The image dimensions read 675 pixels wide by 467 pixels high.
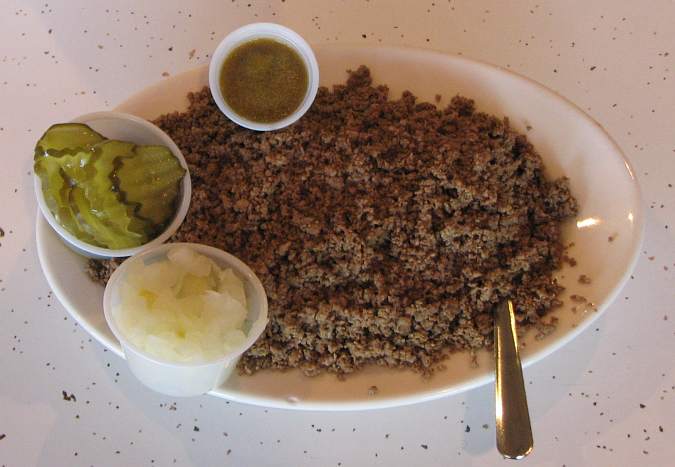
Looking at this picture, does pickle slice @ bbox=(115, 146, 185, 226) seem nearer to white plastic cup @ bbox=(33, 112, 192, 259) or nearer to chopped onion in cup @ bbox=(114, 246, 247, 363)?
white plastic cup @ bbox=(33, 112, 192, 259)

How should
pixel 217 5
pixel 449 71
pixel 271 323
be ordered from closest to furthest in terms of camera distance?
1. pixel 271 323
2. pixel 449 71
3. pixel 217 5

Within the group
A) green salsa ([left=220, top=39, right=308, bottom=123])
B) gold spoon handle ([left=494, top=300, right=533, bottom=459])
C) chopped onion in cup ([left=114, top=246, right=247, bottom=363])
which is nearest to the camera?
chopped onion in cup ([left=114, top=246, right=247, bottom=363])

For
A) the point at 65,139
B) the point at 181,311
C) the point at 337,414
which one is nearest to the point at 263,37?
the point at 65,139

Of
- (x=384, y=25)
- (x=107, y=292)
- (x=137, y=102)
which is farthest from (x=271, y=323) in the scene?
(x=384, y=25)

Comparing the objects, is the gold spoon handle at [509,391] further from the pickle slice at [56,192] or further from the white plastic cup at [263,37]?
the pickle slice at [56,192]

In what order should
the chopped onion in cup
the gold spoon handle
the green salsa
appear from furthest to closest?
1. the green salsa
2. the gold spoon handle
3. the chopped onion in cup

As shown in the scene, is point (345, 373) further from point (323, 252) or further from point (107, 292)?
point (107, 292)

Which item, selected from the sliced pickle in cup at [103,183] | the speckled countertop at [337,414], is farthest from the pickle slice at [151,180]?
the speckled countertop at [337,414]

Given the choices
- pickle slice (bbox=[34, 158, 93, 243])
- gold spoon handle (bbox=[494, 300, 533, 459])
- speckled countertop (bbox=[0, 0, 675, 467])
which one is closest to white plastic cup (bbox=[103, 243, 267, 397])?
pickle slice (bbox=[34, 158, 93, 243])
